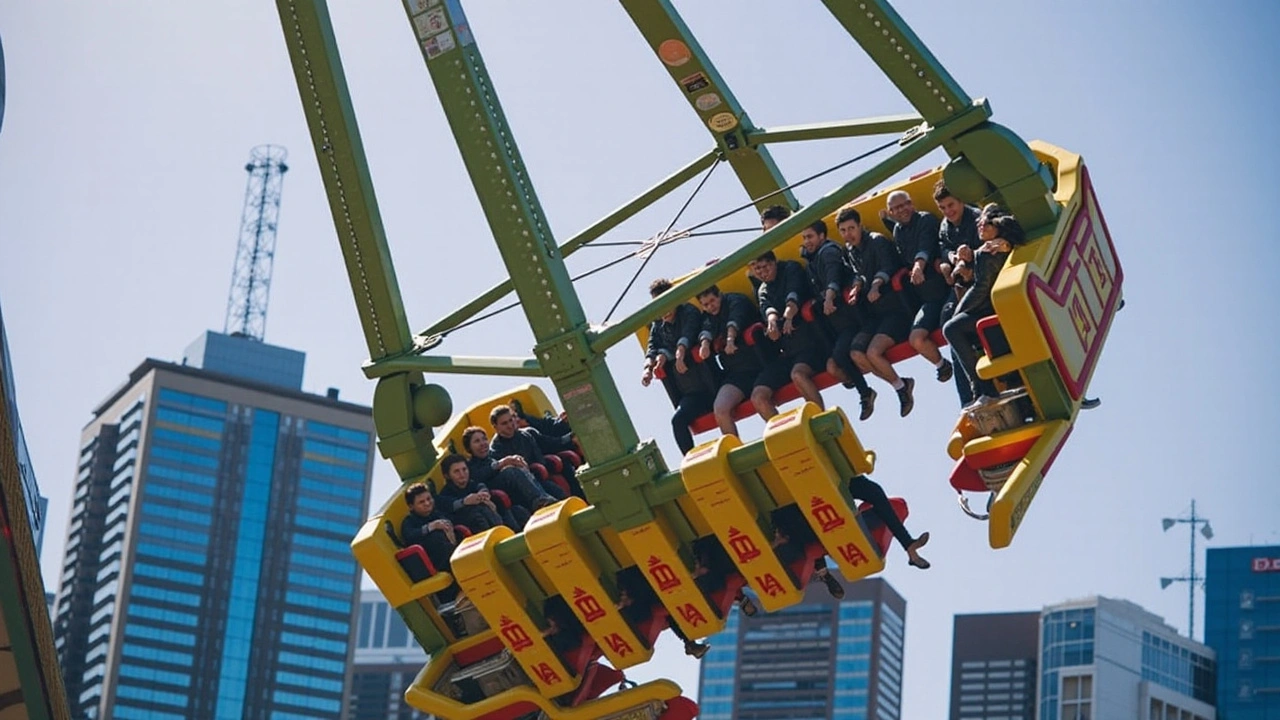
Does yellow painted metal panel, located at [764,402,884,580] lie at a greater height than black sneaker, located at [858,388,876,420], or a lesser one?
Result: lesser

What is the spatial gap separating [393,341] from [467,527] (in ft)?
5.18

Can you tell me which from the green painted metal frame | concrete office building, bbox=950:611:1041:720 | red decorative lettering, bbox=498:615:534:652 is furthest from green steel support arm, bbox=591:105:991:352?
concrete office building, bbox=950:611:1041:720

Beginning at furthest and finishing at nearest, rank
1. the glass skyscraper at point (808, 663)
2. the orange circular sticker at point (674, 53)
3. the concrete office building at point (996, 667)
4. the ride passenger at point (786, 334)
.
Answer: the glass skyscraper at point (808, 663)
the concrete office building at point (996, 667)
the orange circular sticker at point (674, 53)
the ride passenger at point (786, 334)

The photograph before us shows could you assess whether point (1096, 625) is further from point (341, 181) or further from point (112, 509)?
point (341, 181)

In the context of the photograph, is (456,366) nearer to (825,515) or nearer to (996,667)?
(825,515)

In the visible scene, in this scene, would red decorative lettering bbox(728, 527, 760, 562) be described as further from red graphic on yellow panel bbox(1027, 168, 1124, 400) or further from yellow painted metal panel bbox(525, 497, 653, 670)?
red graphic on yellow panel bbox(1027, 168, 1124, 400)

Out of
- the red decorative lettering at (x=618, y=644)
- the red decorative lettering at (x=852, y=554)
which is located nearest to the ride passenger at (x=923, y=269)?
the red decorative lettering at (x=852, y=554)

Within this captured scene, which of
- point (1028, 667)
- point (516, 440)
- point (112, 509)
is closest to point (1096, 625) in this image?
point (1028, 667)

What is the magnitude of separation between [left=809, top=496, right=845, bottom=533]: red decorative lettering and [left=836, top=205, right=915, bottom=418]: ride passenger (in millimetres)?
1357

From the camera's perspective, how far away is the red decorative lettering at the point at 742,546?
1507 cm

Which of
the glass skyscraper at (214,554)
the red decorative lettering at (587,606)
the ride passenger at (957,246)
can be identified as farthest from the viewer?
the glass skyscraper at (214,554)

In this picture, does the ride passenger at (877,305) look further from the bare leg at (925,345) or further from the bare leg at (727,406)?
the bare leg at (727,406)

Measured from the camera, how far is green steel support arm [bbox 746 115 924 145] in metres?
16.0

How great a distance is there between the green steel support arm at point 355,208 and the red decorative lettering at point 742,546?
3.41 meters
